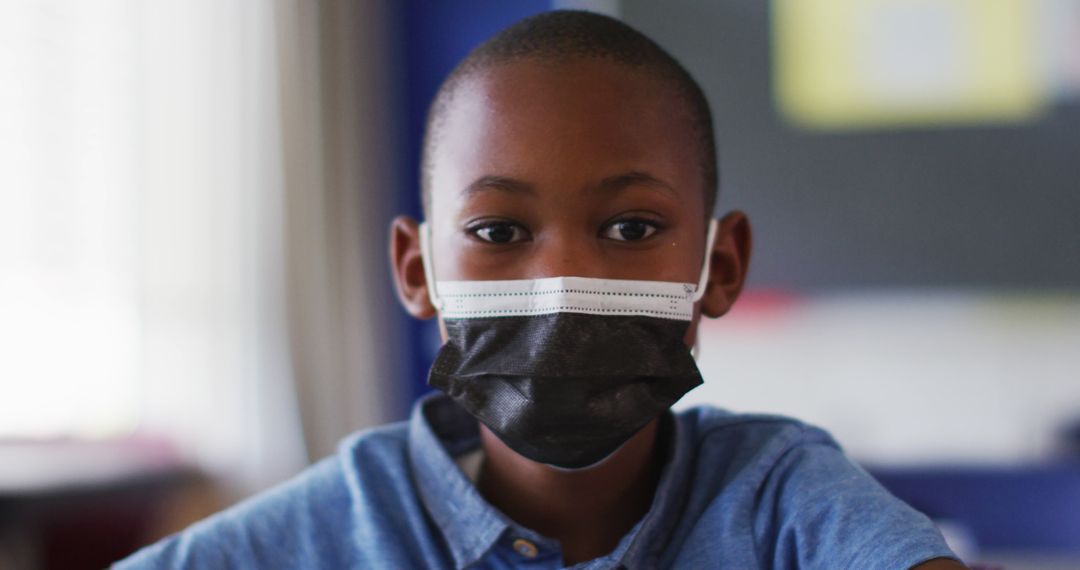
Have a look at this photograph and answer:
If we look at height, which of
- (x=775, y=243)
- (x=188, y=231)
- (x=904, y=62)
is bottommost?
(x=775, y=243)

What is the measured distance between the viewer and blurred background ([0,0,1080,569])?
9.68ft

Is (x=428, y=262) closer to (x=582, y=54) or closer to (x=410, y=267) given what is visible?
(x=410, y=267)

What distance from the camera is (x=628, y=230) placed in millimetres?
1076

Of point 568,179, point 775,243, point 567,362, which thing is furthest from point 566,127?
point 775,243

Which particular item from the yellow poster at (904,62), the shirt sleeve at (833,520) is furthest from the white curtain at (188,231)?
the shirt sleeve at (833,520)

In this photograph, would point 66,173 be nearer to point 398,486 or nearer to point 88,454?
point 88,454

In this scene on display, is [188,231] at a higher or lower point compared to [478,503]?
higher

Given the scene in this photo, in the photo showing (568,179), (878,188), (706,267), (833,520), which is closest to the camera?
(833,520)

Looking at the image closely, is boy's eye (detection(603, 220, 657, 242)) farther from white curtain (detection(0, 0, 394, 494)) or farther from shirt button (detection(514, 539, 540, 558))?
white curtain (detection(0, 0, 394, 494))

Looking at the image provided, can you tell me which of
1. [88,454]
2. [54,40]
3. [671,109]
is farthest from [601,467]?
[54,40]

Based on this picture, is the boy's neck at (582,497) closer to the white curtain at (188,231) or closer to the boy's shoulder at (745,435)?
the boy's shoulder at (745,435)

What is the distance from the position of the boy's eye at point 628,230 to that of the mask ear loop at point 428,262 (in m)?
0.21

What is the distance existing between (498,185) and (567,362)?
20cm

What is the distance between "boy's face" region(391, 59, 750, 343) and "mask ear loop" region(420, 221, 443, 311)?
0.02m
